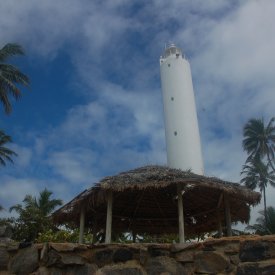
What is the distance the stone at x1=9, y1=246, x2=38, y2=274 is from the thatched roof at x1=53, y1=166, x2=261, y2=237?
612cm

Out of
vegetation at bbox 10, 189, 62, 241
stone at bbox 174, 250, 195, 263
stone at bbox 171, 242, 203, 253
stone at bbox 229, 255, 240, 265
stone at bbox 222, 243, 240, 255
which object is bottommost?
stone at bbox 229, 255, 240, 265

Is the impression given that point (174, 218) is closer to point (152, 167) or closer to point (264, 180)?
point (152, 167)

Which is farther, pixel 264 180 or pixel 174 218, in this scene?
pixel 264 180

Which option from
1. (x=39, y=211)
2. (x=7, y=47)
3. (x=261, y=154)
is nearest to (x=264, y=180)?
(x=261, y=154)

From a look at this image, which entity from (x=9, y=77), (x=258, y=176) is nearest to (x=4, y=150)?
(x=9, y=77)

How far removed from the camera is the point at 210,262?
131 inches

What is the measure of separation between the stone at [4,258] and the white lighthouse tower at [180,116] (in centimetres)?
2643

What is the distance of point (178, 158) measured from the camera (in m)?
31.2

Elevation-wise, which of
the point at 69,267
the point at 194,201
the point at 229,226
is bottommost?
the point at 69,267

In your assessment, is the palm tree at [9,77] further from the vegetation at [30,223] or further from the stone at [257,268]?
the stone at [257,268]

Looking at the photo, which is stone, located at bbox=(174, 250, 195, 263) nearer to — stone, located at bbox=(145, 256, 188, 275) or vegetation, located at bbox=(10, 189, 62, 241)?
stone, located at bbox=(145, 256, 188, 275)

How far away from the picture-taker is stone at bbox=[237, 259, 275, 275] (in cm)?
314

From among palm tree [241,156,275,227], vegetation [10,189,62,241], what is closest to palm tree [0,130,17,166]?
vegetation [10,189,62,241]

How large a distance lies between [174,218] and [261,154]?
101ft
